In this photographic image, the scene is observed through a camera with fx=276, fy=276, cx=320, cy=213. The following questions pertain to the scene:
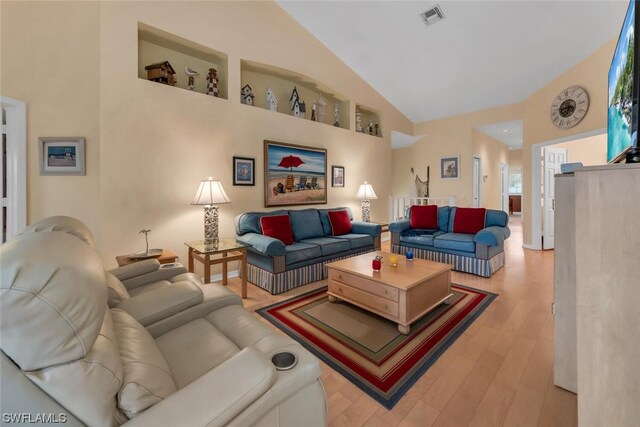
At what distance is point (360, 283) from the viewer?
2482 mm

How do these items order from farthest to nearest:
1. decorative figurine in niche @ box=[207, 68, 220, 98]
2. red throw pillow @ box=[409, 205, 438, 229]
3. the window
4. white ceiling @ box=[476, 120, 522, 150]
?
1. the window
2. white ceiling @ box=[476, 120, 522, 150]
3. red throw pillow @ box=[409, 205, 438, 229]
4. decorative figurine in niche @ box=[207, 68, 220, 98]

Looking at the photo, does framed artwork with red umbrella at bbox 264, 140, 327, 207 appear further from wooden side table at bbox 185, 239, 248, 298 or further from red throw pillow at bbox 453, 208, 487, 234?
red throw pillow at bbox 453, 208, 487, 234

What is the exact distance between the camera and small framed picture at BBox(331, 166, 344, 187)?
16.1 feet

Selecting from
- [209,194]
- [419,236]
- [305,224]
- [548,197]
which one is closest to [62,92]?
[209,194]

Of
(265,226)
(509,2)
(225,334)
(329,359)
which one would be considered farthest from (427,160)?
(225,334)

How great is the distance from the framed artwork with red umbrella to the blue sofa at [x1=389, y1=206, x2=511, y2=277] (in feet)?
4.58

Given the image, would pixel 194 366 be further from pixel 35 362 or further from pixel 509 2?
pixel 509 2

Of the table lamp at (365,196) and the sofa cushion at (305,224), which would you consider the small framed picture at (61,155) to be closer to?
the sofa cushion at (305,224)

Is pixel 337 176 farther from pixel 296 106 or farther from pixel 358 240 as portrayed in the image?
pixel 358 240

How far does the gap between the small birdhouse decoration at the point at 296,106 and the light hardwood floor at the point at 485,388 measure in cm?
365

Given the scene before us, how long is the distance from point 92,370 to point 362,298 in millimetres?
2051

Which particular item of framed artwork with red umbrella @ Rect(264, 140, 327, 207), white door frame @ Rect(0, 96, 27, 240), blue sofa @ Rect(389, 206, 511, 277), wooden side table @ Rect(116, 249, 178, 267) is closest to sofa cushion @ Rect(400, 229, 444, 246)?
blue sofa @ Rect(389, 206, 511, 277)

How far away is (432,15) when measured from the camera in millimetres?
3518

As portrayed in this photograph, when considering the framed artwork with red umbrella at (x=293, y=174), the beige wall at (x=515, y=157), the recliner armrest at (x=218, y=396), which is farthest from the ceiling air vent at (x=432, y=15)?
the beige wall at (x=515, y=157)
